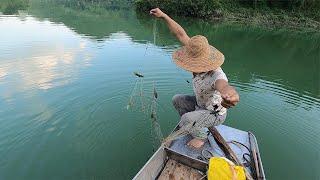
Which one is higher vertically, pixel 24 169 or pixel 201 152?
pixel 201 152

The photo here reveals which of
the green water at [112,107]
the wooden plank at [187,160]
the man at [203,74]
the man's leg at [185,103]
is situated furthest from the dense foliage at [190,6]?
the wooden plank at [187,160]

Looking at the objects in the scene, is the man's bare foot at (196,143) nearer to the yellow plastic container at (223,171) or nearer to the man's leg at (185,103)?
the man's leg at (185,103)

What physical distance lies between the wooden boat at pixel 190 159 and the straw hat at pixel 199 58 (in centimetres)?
131

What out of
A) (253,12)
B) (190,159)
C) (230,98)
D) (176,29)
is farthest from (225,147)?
(253,12)

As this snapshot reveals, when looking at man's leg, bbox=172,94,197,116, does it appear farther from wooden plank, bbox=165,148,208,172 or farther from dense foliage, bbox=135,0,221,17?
dense foliage, bbox=135,0,221,17

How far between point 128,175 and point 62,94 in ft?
13.5

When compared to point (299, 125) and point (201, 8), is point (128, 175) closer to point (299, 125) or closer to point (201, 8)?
point (299, 125)

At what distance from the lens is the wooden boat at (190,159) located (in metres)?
4.58

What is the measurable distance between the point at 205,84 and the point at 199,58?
Result: 0.42m

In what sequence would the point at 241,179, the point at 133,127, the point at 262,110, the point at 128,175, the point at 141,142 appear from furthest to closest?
the point at 262,110
the point at 133,127
the point at 141,142
the point at 128,175
the point at 241,179

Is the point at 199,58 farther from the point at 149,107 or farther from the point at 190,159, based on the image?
the point at 149,107

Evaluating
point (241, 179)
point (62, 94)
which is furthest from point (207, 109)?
point (62, 94)

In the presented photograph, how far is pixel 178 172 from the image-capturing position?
473 cm

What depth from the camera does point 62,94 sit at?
873 cm
